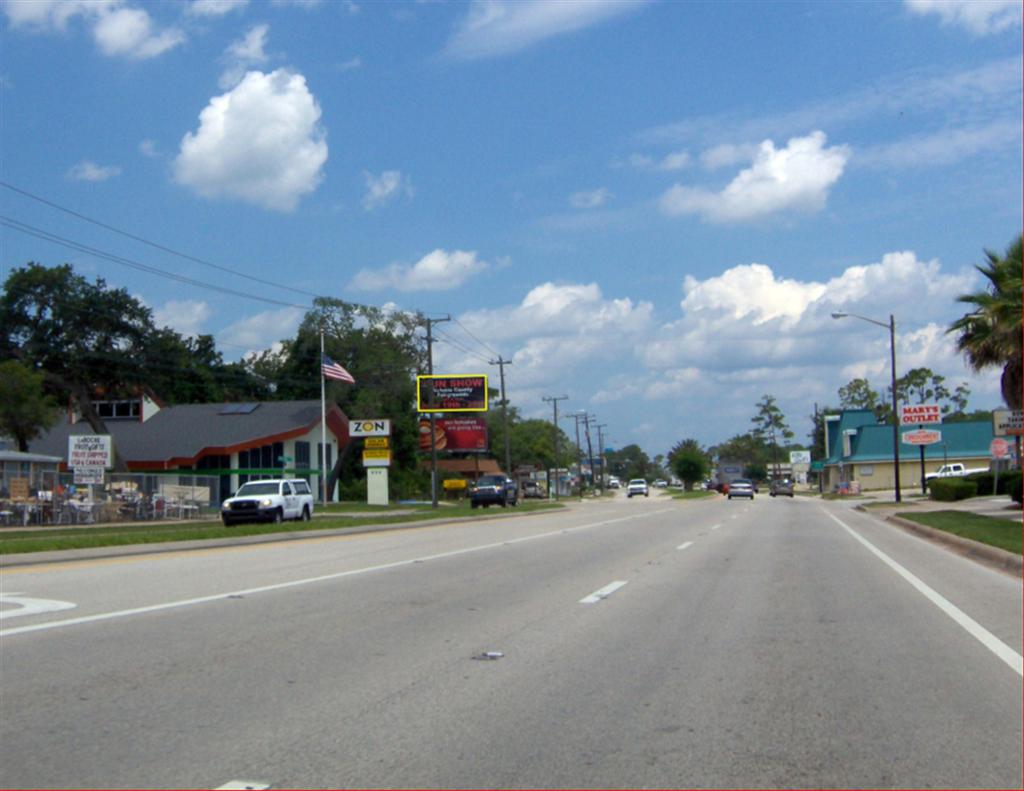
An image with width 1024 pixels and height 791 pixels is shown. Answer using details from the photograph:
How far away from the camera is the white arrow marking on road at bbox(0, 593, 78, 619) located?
12.9 metres

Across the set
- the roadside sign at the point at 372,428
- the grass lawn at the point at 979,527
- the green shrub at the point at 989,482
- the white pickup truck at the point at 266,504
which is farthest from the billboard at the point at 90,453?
the green shrub at the point at 989,482

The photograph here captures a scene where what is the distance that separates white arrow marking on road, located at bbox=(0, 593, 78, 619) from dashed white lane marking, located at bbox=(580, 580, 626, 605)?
6295 millimetres

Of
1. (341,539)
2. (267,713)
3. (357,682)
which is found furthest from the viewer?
(341,539)

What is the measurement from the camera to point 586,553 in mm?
22688

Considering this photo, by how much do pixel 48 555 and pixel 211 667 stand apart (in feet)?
44.9

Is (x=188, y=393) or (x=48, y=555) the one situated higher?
(x=188, y=393)

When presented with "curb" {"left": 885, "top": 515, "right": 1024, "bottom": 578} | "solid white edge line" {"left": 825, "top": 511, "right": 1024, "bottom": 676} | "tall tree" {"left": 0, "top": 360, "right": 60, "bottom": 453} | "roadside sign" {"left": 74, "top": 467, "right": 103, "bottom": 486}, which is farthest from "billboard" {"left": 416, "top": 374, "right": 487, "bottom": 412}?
"solid white edge line" {"left": 825, "top": 511, "right": 1024, "bottom": 676}

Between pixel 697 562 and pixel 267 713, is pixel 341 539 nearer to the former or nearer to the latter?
pixel 697 562

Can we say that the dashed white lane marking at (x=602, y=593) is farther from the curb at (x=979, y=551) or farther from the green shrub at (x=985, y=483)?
the green shrub at (x=985, y=483)

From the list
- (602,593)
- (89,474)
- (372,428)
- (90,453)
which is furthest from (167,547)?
(372,428)

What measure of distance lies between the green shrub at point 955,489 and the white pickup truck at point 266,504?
30342 mm

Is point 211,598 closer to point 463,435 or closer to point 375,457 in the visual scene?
point 375,457

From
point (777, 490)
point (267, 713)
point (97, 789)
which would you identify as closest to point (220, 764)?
point (97, 789)

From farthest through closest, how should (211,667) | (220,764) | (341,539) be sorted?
(341,539) → (211,667) → (220,764)
